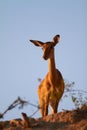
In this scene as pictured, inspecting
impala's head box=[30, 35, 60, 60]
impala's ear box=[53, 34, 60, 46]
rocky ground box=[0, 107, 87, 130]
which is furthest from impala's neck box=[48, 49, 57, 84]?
rocky ground box=[0, 107, 87, 130]

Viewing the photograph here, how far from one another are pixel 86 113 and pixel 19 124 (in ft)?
4.83

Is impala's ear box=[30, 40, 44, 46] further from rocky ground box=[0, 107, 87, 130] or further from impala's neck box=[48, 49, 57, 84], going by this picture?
rocky ground box=[0, 107, 87, 130]

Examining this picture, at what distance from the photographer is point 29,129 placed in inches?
330

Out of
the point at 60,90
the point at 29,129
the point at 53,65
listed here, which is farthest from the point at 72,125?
the point at 53,65

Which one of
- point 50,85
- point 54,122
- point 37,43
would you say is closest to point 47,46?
point 37,43

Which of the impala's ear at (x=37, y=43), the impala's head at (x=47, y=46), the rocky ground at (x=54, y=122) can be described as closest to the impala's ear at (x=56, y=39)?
the impala's head at (x=47, y=46)

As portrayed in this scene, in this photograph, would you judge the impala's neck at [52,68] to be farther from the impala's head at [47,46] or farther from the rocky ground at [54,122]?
the rocky ground at [54,122]

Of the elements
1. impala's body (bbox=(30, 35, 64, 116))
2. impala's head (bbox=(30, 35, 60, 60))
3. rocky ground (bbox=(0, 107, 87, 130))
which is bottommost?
rocky ground (bbox=(0, 107, 87, 130))

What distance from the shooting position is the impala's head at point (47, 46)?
1223 centimetres

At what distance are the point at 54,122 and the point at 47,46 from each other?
4.03m

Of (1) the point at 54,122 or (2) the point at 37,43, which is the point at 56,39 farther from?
(1) the point at 54,122

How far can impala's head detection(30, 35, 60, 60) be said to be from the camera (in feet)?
40.1

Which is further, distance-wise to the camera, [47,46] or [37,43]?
[37,43]

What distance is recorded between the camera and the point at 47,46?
12438 millimetres
